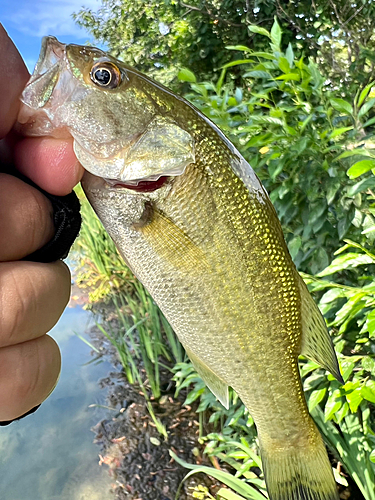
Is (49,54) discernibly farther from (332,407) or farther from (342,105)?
(332,407)

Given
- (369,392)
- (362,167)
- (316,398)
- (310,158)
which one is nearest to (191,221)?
(362,167)

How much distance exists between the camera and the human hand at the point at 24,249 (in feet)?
1.88

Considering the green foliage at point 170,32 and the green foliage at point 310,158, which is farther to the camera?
the green foliage at point 170,32

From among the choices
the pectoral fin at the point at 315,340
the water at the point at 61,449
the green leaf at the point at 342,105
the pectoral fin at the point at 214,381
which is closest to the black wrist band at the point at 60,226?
the pectoral fin at the point at 214,381

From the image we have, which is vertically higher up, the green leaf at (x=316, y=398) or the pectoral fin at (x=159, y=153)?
A: the pectoral fin at (x=159, y=153)

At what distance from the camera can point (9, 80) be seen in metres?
0.55

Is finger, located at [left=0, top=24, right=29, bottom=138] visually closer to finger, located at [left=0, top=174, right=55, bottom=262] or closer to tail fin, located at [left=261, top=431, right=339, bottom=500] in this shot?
finger, located at [left=0, top=174, right=55, bottom=262]

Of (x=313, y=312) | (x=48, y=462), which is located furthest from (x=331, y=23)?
(x=48, y=462)

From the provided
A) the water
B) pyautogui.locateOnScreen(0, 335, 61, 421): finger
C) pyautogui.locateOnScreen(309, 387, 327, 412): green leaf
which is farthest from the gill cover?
the water

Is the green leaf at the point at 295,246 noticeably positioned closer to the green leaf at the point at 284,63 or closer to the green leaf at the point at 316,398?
the green leaf at the point at 316,398

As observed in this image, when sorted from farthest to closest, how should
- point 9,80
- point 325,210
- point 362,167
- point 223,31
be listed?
point 223,31, point 325,210, point 362,167, point 9,80

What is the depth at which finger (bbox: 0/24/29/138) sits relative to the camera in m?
0.54

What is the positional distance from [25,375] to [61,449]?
6.70ft

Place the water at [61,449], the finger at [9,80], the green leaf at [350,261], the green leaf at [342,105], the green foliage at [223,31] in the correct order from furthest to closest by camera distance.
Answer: the green foliage at [223,31] → the water at [61,449] → the green leaf at [342,105] → the green leaf at [350,261] → the finger at [9,80]
